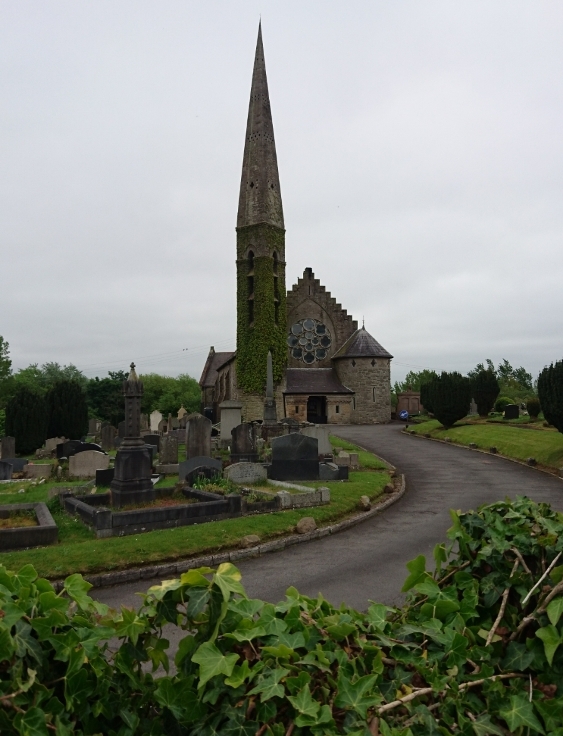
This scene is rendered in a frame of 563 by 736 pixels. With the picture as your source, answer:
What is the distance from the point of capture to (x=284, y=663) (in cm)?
182

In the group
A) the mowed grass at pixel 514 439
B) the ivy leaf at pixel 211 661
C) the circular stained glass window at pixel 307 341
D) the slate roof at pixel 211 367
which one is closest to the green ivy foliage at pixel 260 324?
the circular stained glass window at pixel 307 341

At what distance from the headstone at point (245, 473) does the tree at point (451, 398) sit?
811 inches

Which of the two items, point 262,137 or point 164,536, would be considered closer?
point 164,536

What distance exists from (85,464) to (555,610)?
54.9 ft

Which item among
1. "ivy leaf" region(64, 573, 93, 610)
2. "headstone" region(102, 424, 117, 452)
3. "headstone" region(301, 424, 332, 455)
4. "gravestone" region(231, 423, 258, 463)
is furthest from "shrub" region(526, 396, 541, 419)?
"ivy leaf" region(64, 573, 93, 610)

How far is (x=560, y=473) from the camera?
692 inches

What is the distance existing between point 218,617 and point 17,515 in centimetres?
1127

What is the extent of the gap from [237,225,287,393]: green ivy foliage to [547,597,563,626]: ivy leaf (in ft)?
119

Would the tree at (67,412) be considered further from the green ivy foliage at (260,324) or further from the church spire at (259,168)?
the church spire at (259,168)

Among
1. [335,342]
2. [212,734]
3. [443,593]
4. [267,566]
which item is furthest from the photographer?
[335,342]

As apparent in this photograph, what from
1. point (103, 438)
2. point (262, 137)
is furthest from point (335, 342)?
point (103, 438)

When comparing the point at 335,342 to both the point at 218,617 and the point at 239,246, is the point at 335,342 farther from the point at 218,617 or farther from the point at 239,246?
the point at 218,617

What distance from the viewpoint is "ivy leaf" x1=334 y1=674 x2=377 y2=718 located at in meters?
1.71

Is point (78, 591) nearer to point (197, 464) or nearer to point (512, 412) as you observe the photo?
point (197, 464)
